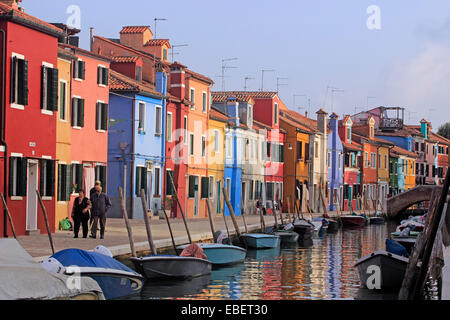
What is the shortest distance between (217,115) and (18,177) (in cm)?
2487

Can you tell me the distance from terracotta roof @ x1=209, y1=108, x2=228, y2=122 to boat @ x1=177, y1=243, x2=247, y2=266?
21660 mm

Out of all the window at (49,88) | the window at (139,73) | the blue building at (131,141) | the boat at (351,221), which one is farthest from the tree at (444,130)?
the window at (49,88)

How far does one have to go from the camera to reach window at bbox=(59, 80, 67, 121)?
103 ft

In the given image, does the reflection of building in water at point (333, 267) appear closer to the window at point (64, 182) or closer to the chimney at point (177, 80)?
the window at point (64, 182)

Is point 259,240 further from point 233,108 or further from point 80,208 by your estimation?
point 233,108

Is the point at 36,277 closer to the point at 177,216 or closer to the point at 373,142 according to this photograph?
the point at 177,216

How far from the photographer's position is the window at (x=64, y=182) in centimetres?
3092

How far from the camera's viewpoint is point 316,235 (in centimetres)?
4556

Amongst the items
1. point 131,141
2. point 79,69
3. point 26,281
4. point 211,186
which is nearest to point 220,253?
point 79,69

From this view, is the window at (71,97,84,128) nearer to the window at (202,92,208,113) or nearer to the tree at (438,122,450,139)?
the window at (202,92,208,113)

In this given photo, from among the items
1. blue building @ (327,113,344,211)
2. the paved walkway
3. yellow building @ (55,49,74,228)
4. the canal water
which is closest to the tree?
blue building @ (327,113,344,211)

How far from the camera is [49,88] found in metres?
28.1

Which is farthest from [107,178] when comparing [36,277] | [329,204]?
[329,204]

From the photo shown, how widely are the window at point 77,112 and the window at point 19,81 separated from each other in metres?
7.26
